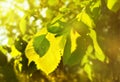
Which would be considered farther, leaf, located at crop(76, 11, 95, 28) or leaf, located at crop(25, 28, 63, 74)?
leaf, located at crop(76, 11, 95, 28)

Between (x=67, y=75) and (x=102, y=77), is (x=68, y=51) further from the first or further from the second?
(x=67, y=75)

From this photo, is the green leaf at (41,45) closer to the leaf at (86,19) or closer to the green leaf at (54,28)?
the green leaf at (54,28)

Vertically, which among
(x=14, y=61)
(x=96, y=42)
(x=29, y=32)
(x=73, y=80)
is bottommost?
(x=73, y=80)

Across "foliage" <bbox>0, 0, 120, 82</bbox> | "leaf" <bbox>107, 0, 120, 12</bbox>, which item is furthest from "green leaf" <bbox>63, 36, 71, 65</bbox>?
"leaf" <bbox>107, 0, 120, 12</bbox>

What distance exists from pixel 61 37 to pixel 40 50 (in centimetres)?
8

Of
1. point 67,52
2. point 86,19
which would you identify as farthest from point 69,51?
point 86,19

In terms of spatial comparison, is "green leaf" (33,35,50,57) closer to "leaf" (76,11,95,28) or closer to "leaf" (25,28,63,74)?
"leaf" (25,28,63,74)

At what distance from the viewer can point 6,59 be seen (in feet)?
5.24

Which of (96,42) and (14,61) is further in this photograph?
(14,61)

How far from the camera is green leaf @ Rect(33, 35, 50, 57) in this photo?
2.76ft

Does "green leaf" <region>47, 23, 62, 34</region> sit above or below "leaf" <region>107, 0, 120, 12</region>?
above

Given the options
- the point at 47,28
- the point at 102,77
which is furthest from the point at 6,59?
the point at 102,77

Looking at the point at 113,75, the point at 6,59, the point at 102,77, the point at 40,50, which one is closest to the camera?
the point at 40,50

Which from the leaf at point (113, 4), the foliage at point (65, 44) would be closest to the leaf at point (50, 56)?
the foliage at point (65, 44)
